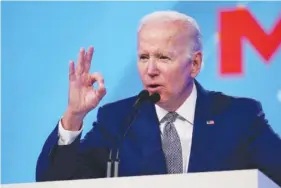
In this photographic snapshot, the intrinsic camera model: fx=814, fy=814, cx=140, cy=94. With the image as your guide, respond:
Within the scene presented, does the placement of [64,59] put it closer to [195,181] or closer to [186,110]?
[186,110]

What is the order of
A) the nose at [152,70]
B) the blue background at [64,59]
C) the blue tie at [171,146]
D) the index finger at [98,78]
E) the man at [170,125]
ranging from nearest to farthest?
the index finger at [98,78]
the man at [170,125]
the blue tie at [171,146]
the nose at [152,70]
the blue background at [64,59]

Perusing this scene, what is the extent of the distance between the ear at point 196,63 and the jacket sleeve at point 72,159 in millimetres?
535

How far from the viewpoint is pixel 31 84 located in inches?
172

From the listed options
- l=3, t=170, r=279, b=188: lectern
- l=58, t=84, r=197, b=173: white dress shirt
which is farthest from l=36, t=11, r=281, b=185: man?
l=3, t=170, r=279, b=188: lectern

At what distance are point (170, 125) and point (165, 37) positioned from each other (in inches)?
16.2

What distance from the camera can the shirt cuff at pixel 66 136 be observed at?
3.50m

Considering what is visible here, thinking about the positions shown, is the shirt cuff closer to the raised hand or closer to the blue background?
the raised hand

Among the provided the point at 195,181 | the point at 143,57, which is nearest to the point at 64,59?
the point at 143,57

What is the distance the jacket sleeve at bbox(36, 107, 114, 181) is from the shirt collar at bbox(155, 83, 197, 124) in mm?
284

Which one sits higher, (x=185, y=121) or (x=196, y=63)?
(x=196, y=63)

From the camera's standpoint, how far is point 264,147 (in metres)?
3.68

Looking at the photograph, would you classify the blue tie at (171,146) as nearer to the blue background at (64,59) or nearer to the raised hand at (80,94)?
the blue background at (64,59)

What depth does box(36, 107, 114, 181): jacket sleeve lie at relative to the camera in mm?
3441

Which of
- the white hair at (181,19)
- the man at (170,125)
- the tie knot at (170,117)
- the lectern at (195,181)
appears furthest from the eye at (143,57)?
the lectern at (195,181)
